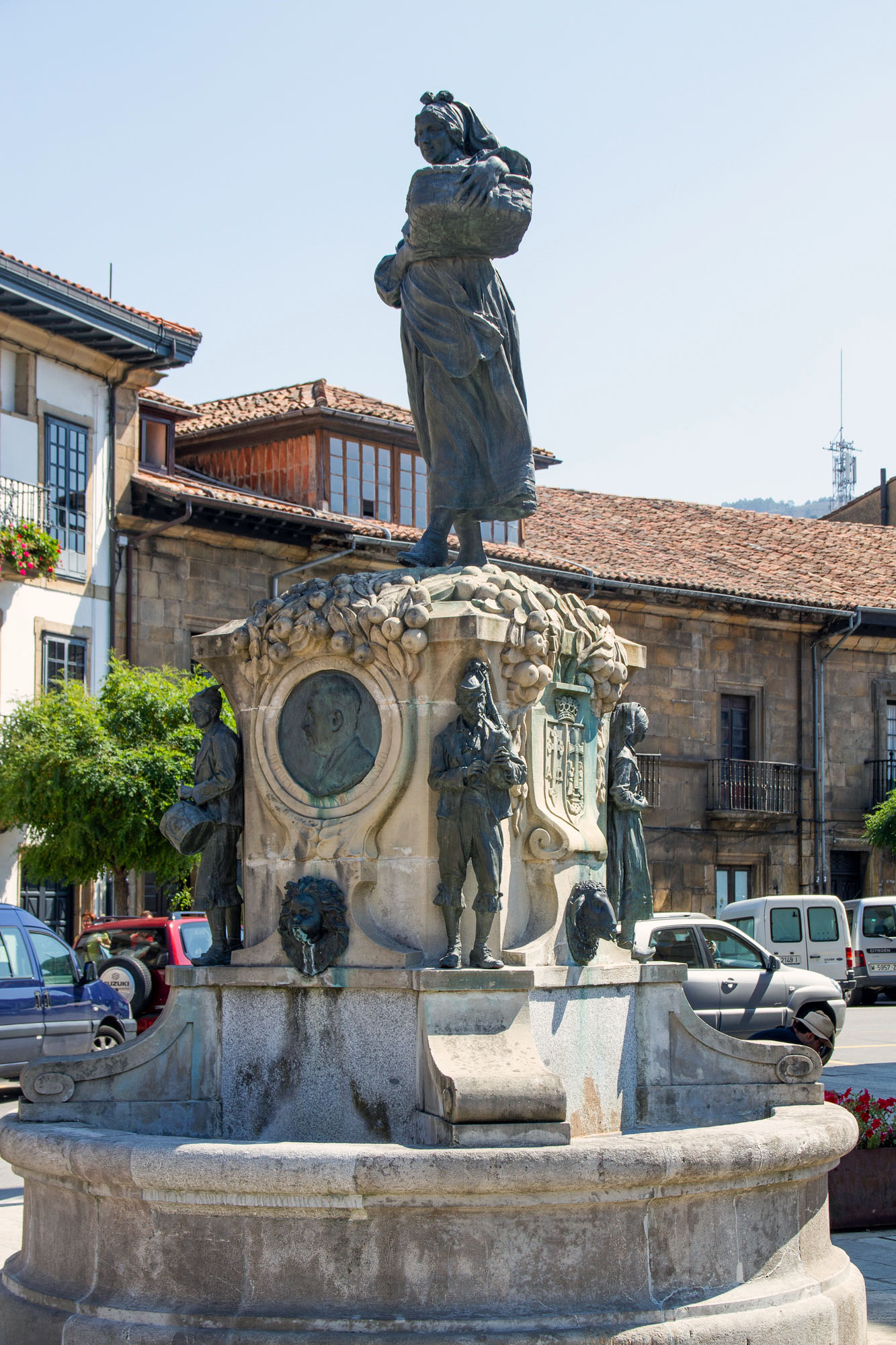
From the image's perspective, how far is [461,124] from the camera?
716 cm

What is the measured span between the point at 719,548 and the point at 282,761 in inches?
1136

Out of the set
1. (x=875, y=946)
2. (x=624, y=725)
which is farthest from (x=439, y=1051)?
(x=875, y=946)

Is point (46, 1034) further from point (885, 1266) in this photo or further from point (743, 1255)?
point (743, 1255)

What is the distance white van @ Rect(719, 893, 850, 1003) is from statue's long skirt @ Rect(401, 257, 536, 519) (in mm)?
17914

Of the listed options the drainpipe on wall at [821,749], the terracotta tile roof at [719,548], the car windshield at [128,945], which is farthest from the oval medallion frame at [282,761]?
the drainpipe on wall at [821,749]

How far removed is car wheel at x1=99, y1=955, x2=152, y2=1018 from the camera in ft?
53.5

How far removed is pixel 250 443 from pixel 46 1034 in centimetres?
1569

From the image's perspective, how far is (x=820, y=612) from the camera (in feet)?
107

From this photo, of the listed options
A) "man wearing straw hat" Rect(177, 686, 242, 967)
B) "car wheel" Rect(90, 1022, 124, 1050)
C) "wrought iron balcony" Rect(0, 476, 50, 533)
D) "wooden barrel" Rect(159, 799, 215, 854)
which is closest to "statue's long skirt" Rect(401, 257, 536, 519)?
"man wearing straw hat" Rect(177, 686, 242, 967)

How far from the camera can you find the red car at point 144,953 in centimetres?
1623

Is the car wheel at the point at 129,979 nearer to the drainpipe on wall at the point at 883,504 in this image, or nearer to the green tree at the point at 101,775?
the green tree at the point at 101,775

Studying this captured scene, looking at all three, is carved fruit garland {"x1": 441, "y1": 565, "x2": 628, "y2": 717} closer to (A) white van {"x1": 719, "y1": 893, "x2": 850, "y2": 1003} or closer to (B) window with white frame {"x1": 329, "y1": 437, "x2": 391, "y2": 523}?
(A) white van {"x1": 719, "y1": 893, "x2": 850, "y2": 1003}

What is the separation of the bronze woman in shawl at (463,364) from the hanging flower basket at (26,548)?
14944 mm

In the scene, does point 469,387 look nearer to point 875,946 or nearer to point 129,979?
point 129,979
